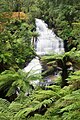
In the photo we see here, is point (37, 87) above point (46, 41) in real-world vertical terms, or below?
above

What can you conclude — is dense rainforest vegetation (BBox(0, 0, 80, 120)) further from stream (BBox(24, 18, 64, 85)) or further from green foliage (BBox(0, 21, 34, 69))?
stream (BBox(24, 18, 64, 85))

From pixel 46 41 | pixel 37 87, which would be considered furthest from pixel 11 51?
pixel 46 41

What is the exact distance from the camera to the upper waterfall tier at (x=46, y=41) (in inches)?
559

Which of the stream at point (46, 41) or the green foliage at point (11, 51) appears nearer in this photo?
the green foliage at point (11, 51)

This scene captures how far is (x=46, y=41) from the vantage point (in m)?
15.2

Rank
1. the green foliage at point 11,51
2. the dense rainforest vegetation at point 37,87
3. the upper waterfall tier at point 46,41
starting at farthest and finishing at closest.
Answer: the upper waterfall tier at point 46,41 < the green foliage at point 11,51 < the dense rainforest vegetation at point 37,87

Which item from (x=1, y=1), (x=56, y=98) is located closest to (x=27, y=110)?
(x=56, y=98)

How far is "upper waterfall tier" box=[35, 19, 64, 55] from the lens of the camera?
1420 cm

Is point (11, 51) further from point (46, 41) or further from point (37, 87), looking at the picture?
point (46, 41)

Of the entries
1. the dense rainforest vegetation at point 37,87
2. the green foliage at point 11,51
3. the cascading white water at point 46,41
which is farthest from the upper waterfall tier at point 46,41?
the green foliage at point 11,51

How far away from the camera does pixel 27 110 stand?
397 cm

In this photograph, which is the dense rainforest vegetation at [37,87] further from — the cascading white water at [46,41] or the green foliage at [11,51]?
the cascading white water at [46,41]

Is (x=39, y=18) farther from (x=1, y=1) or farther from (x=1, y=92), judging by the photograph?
(x=1, y=92)

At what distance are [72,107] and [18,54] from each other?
582 centimetres
